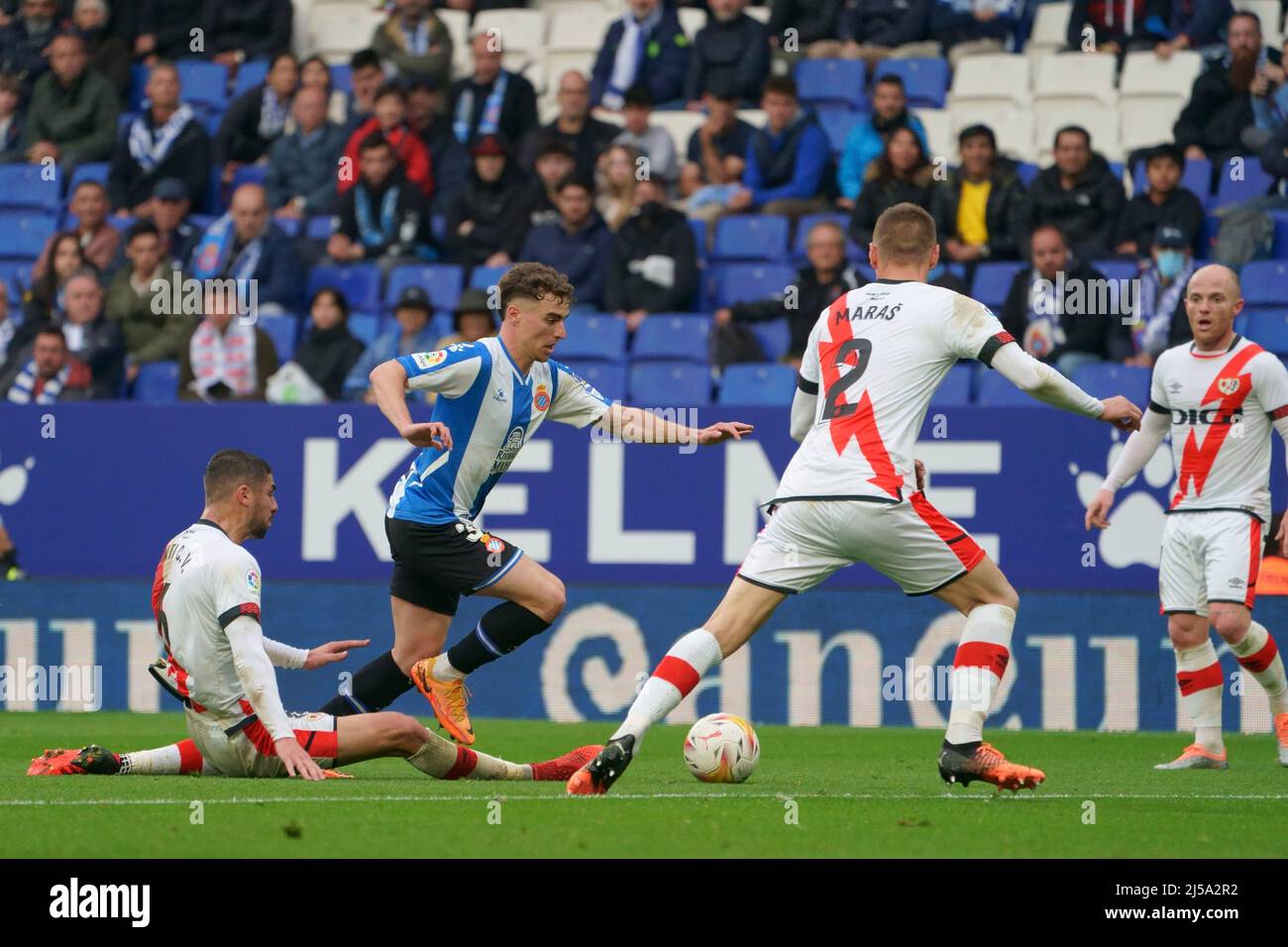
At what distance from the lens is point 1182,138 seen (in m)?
14.6

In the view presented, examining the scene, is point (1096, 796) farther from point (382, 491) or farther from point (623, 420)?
point (382, 491)

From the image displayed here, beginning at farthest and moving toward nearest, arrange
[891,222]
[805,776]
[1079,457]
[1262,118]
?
[1262,118], [1079,457], [805,776], [891,222]

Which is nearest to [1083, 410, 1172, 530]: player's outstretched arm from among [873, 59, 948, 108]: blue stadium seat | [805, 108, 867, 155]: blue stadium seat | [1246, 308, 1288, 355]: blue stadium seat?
[1246, 308, 1288, 355]: blue stadium seat

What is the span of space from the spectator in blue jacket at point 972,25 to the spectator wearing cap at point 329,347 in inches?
229

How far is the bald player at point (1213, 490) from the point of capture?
890cm

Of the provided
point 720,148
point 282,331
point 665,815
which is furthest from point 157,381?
point 665,815

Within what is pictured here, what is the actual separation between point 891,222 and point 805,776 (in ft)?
A: 8.17

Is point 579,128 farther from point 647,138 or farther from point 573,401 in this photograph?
point 573,401

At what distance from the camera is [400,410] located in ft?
24.2

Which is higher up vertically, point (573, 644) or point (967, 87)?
point (967, 87)

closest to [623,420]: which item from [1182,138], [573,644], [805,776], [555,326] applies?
[555,326]

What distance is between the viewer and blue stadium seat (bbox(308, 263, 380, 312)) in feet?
48.9

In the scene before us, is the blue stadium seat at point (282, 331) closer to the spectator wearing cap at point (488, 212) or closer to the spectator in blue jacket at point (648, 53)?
the spectator wearing cap at point (488, 212)

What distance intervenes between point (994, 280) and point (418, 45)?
19.4 feet
